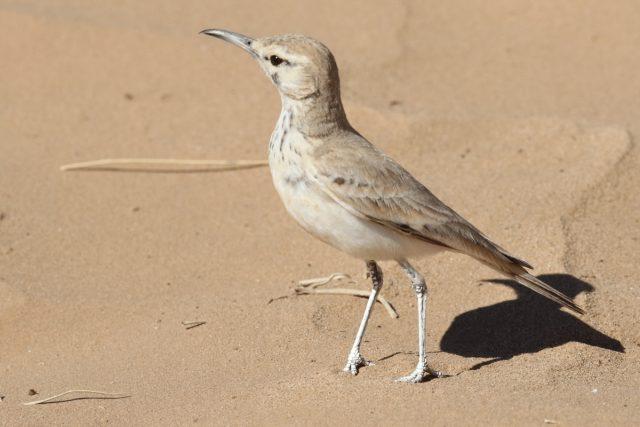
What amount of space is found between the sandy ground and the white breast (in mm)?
688

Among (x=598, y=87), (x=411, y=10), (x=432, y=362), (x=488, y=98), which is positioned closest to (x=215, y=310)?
(x=432, y=362)

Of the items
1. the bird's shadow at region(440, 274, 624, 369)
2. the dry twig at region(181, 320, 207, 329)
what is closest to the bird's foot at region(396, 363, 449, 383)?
the bird's shadow at region(440, 274, 624, 369)

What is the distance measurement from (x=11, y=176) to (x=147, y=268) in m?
1.77

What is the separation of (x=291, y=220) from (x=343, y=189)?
7.93 feet

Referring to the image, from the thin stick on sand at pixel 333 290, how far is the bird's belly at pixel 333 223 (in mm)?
1079

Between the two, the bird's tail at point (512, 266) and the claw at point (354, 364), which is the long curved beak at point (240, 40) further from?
the claw at point (354, 364)

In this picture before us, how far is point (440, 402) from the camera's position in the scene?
5.15 meters

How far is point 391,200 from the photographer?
565 cm

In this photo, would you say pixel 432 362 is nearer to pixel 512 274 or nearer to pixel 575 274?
pixel 512 274

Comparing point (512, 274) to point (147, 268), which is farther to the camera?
point (147, 268)

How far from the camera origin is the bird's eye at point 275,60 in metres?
5.66

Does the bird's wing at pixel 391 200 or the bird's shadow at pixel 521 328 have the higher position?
the bird's wing at pixel 391 200

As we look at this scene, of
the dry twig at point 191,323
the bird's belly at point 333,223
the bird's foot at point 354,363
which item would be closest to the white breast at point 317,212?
the bird's belly at point 333,223

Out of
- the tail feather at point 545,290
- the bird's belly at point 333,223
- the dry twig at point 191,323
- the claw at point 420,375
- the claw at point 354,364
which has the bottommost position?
the dry twig at point 191,323
